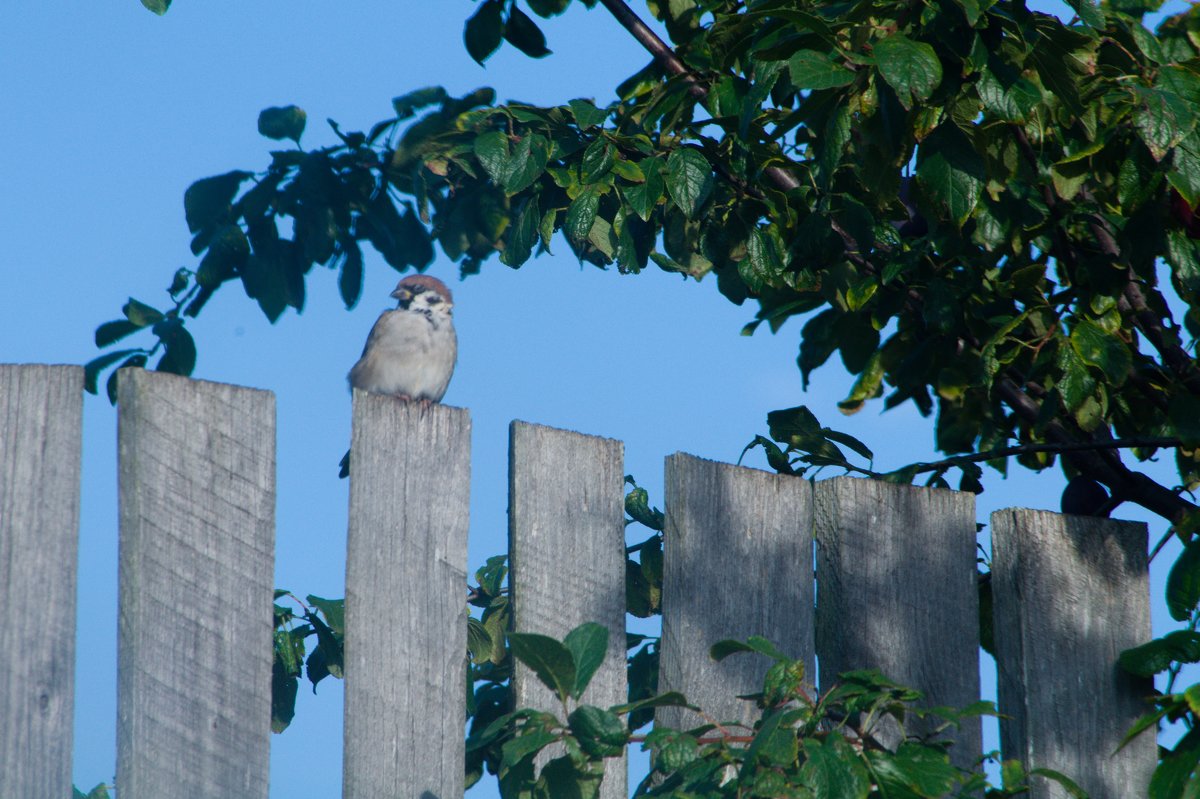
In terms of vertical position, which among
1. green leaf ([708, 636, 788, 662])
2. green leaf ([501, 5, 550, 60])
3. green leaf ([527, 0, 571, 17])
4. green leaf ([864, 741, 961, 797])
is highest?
green leaf ([527, 0, 571, 17])

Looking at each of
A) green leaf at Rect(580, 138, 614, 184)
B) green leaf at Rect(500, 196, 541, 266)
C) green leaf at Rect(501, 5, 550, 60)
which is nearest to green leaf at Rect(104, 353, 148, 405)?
green leaf at Rect(500, 196, 541, 266)

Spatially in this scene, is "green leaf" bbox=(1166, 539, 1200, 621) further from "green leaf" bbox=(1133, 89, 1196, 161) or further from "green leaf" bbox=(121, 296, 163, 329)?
"green leaf" bbox=(121, 296, 163, 329)

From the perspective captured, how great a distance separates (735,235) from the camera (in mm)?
2854

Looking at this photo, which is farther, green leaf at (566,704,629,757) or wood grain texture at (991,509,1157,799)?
wood grain texture at (991,509,1157,799)

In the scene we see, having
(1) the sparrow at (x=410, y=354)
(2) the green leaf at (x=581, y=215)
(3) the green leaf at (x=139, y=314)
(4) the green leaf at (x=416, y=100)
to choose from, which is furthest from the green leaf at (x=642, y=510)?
(1) the sparrow at (x=410, y=354)

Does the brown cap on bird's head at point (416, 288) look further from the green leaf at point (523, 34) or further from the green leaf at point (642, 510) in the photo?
the green leaf at point (642, 510)

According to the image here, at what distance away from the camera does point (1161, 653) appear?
2.67m

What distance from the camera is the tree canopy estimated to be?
229cm

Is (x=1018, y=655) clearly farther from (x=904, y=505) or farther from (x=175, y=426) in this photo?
(x=175, y=426)

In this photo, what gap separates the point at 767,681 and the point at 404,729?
0.61 m

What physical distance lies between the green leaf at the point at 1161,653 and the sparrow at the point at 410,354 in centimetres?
273

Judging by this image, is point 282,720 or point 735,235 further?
point 735,235

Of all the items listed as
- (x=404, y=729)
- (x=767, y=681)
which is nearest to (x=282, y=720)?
(x=404, y=729)

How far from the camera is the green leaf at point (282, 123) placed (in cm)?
370
